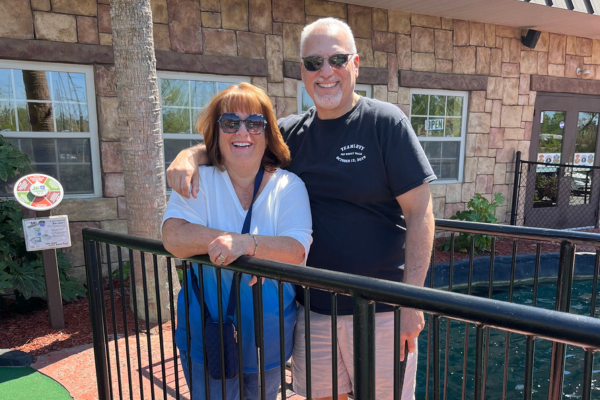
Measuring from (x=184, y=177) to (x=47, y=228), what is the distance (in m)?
2.79

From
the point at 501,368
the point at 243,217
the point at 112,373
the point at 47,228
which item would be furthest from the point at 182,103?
the point at 501,368

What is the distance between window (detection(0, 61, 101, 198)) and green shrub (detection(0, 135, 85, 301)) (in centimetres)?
53

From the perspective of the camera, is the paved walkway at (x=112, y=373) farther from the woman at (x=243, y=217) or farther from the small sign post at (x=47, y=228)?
the woman at (x=243, y=217)

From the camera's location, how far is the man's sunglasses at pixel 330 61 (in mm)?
1874

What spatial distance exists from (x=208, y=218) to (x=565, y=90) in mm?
8706

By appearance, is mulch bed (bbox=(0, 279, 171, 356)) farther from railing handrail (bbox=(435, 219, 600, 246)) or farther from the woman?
railing handrail (bbox=(435, 219, 600, 246))

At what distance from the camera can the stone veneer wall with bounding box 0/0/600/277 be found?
4.94 metres

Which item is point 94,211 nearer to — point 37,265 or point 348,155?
point 37,265

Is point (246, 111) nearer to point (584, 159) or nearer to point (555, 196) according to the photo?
point (555, 196)

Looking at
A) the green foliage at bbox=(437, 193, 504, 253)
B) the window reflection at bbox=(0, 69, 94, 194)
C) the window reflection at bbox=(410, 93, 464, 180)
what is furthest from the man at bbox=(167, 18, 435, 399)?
the window reflection at bbox=(410, 93, 464, 180)

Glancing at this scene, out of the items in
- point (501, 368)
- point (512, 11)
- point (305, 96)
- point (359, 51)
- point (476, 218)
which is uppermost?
point (512, 11)

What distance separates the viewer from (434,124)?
7586 mm

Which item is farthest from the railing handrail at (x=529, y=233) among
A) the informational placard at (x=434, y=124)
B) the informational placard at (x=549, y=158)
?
the informational placard at (x=549, y=158)

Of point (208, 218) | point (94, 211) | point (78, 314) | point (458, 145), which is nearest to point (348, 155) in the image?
point (208, 218)
